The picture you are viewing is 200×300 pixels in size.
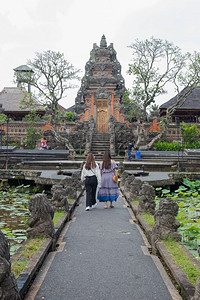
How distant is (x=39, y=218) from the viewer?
4.98m

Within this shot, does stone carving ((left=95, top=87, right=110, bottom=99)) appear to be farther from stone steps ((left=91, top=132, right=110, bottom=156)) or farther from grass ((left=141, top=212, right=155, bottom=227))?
grass ((left=141, top=212, right=155, bottom=227))

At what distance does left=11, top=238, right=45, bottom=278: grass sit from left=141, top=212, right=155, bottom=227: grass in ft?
7.50

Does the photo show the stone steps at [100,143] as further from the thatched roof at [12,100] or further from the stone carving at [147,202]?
the stone carving at [147,202]

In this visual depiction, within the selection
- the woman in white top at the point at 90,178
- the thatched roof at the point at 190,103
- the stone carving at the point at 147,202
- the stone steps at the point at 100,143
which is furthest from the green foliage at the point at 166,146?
the stone carving at the point at 147,202

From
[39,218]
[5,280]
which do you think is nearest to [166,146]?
[39,218]

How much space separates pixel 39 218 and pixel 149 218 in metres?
2.59

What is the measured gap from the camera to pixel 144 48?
25.2m

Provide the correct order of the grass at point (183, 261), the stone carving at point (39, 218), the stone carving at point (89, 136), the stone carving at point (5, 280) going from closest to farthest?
1. the stone carving at point (5, 280)
2. the grass at point (183, 261)
3. the stone carving at point (39, 218)
4. the stone carving at point (89, 136)

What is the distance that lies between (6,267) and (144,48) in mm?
24599

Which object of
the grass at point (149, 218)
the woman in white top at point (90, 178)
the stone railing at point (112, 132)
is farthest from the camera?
the stone railing at point (112, 132)

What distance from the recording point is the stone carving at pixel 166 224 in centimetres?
480

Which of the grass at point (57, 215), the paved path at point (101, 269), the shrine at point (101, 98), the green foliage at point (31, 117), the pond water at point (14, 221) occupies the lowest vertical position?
the pond water at point (14, 221)

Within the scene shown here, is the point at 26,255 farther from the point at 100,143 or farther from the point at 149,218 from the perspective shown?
the point at 100,143

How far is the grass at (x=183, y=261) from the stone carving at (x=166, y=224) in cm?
11
